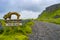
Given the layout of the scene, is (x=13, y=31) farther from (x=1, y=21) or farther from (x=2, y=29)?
(x=1, y=21)

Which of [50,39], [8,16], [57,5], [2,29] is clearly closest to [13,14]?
[8,16]

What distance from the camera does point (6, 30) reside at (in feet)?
98.0

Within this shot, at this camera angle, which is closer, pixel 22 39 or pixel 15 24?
pixel 22 39

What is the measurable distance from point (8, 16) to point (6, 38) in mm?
10481

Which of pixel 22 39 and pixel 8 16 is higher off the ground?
pixel 8 16

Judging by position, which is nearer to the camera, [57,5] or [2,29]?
[2,29]

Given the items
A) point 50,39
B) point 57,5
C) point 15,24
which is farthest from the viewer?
point 57,5

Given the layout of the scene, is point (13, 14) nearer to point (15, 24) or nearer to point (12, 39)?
point (15, 24)

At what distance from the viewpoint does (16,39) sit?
25.9 meters

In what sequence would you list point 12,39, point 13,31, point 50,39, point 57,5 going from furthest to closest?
point 57,5 → point 13,31 → point 50,39 → point 12,39

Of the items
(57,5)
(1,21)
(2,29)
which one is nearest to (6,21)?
(1,21)

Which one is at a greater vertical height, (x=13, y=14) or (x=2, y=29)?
(x=13, y=14)

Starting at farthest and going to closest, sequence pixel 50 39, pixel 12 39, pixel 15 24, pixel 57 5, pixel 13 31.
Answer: pixel 57 5 → pixel 15 24 → pixel 13 31 → pixel 50 39 → pixel 12 39

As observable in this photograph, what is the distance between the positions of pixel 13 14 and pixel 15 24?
A: 2.07m
